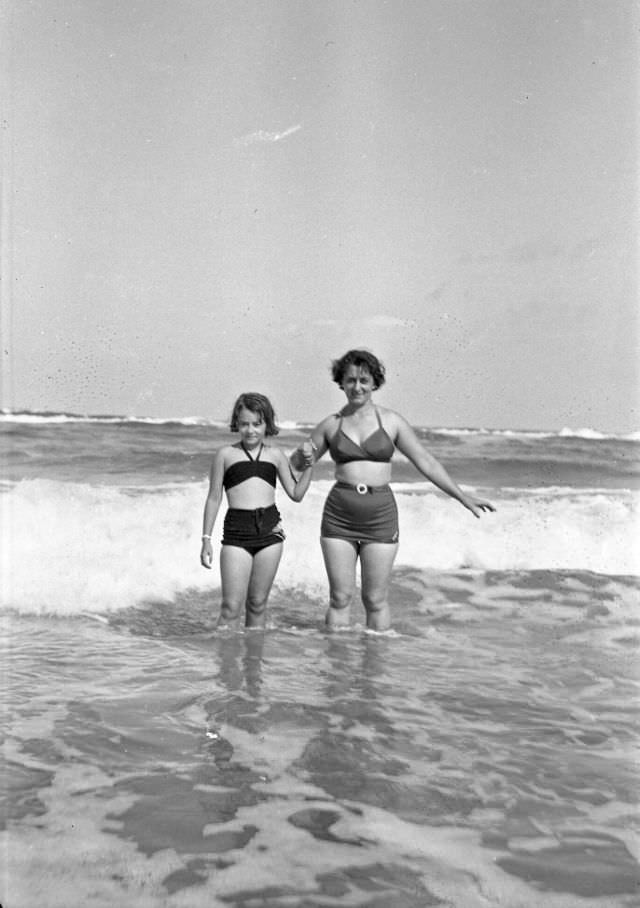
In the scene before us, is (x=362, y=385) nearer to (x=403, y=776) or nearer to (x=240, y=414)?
(x=240, y=414)

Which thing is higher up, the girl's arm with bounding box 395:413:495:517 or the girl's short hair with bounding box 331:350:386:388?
the girl's short hair with bounding box 331:350:386:388

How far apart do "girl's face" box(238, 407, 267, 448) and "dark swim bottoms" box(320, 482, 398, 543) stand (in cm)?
64

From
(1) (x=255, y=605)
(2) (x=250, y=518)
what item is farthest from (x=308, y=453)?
(1) (x=255, y=605)

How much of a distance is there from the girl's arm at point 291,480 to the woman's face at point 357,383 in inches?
22.8

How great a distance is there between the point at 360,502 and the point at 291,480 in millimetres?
537

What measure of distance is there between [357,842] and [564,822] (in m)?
0.80

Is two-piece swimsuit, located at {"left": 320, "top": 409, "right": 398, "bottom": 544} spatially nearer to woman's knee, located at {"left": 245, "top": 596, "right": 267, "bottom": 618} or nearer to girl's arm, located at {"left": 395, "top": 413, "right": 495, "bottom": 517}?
girl's arm, located at {"left": 395, "top": 413, "right": 495, "bottom": 517}

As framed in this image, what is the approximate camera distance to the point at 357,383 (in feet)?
18.7

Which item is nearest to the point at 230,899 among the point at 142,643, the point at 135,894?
the point at 135,894

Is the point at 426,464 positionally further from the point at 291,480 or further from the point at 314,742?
the point at 314,742

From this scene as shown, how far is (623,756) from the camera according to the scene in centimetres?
400

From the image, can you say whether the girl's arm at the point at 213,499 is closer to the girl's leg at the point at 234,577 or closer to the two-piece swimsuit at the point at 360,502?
the girl's leg at the point at 234,577

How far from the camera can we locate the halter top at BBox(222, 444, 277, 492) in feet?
19.7

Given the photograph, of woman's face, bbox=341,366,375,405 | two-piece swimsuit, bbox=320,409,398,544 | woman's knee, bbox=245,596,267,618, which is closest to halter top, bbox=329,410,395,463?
two-piece swimsuit, bbox=320,409,398,544
